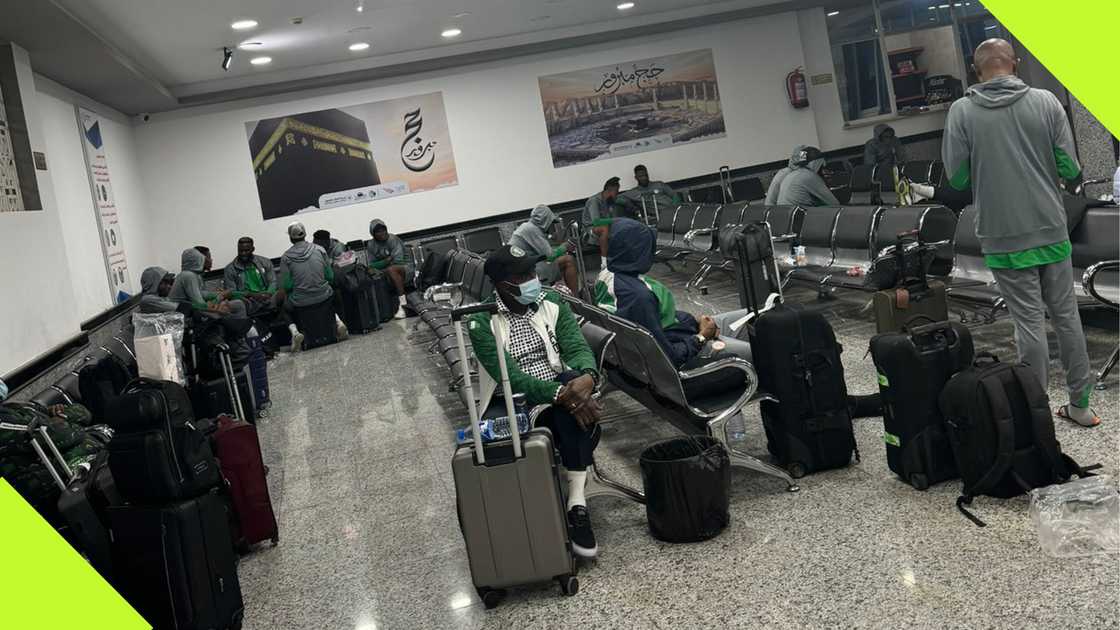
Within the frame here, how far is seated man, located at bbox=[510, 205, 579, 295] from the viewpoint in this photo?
10.6m

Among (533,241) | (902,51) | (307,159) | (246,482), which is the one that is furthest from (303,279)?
(902,51)

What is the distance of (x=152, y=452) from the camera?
146 inches

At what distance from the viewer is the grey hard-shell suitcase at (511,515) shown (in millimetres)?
3709

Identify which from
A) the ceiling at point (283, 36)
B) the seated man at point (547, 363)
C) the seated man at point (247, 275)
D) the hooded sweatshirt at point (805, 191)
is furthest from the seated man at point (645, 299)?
the seated man at point (247, 275)

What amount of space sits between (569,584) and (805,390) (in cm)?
136

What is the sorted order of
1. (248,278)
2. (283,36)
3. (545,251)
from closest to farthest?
(545,251), (283,36), (248,278)

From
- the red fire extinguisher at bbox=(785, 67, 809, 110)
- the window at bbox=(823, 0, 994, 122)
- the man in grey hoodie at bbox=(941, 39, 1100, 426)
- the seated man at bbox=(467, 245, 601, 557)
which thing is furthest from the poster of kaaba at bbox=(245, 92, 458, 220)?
the man in grey hoodie at bbox=(941, 39, 1100, 426)

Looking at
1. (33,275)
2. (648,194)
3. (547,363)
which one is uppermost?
(33,275)

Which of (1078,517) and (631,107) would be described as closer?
(1078,517)

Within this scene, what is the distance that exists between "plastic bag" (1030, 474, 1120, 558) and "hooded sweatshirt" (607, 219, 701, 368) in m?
1.60

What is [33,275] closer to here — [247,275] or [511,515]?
[511,515]

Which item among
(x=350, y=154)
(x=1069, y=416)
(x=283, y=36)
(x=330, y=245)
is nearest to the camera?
(x=1069, y=416)

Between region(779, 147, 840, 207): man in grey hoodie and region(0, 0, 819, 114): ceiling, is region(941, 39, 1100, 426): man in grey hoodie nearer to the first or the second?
region(779, 147, 840, 207): man in grey hoodie

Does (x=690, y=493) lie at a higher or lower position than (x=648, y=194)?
lower
